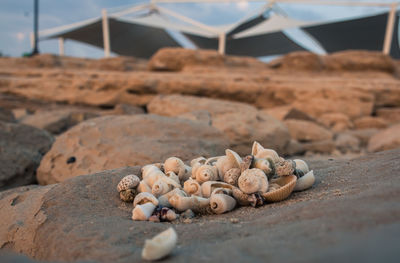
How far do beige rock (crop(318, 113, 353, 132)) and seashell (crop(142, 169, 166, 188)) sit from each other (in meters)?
9.82

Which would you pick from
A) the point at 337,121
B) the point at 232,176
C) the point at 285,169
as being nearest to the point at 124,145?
the point at 232,176

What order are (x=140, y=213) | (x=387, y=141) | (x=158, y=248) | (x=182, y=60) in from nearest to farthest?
(x=158, y=248) < (x=140, y=213) < (x=387, y=141) < (x=182, y=60)

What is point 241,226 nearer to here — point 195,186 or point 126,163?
point 195,186

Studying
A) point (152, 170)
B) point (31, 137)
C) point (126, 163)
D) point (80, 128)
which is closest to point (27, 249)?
point (152, 170)

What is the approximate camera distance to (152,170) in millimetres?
2303

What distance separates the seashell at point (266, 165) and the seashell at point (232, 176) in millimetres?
126

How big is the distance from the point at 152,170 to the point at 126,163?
118 centimetres

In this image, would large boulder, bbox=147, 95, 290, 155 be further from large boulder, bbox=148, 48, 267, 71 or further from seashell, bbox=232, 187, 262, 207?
large boulder, bbox=148, 48, 267, 71

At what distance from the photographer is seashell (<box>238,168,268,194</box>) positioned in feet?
6.15

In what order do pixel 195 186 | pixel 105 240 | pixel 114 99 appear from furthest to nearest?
pixel 114 99
pixel 195 186
pixel 105 240

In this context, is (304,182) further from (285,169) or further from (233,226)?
(233,226)

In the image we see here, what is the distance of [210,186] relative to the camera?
6.59ft

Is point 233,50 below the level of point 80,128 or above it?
above

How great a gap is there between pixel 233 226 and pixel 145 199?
27.0 inches
